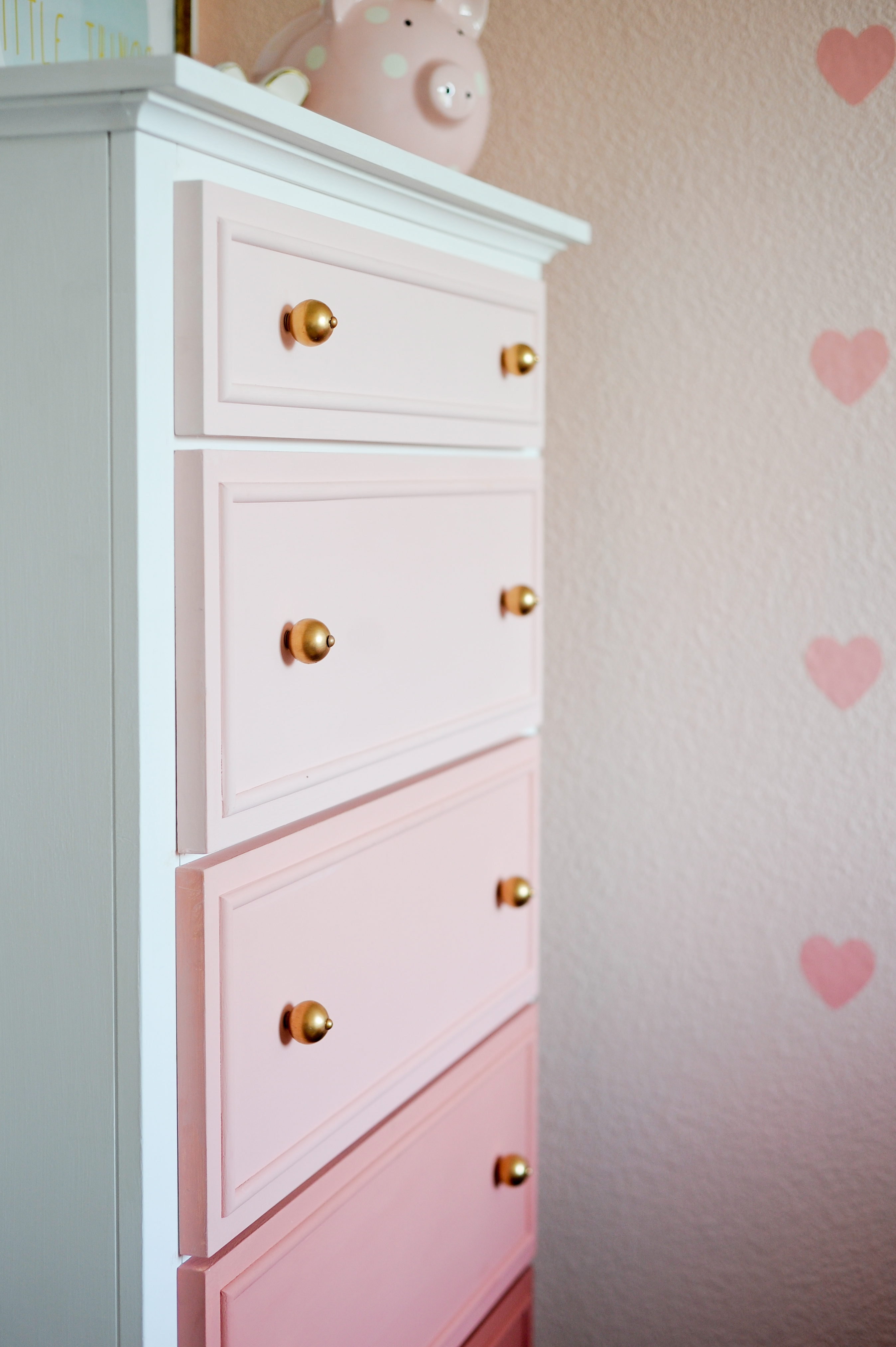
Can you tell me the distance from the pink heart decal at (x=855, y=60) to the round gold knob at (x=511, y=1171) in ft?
3.58

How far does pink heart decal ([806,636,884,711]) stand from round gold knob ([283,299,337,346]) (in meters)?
0.71

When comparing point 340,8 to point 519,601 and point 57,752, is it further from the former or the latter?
point 57,752

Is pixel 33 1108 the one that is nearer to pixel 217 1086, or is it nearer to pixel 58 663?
pixel 217 1086

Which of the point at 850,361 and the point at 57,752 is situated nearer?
the point at 57,752

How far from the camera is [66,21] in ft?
3.52

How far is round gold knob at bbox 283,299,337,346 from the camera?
77 cm

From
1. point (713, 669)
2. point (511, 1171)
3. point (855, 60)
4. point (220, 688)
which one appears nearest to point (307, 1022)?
point (220, 688)

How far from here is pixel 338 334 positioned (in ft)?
2.70

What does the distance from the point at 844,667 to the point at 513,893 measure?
44 centimetres

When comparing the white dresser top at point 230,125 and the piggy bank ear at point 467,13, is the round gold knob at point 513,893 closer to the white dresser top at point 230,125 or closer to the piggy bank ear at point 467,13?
the white dresser top at point 230,125

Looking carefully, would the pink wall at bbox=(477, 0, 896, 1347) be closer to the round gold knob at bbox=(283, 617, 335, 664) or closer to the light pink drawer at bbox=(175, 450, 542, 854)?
the light pink drawer at bbox=(175, 450, 542, 854)

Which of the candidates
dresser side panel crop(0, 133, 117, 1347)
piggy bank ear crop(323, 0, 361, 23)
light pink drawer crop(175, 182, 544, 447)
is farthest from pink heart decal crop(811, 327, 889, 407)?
dresser side panel crop(0, 133, 117, 1347)

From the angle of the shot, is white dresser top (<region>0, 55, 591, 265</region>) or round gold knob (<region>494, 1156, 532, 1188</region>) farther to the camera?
round gold knob (<region>494, 1156, 532, 1188</region>)

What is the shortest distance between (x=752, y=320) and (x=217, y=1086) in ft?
3.07
